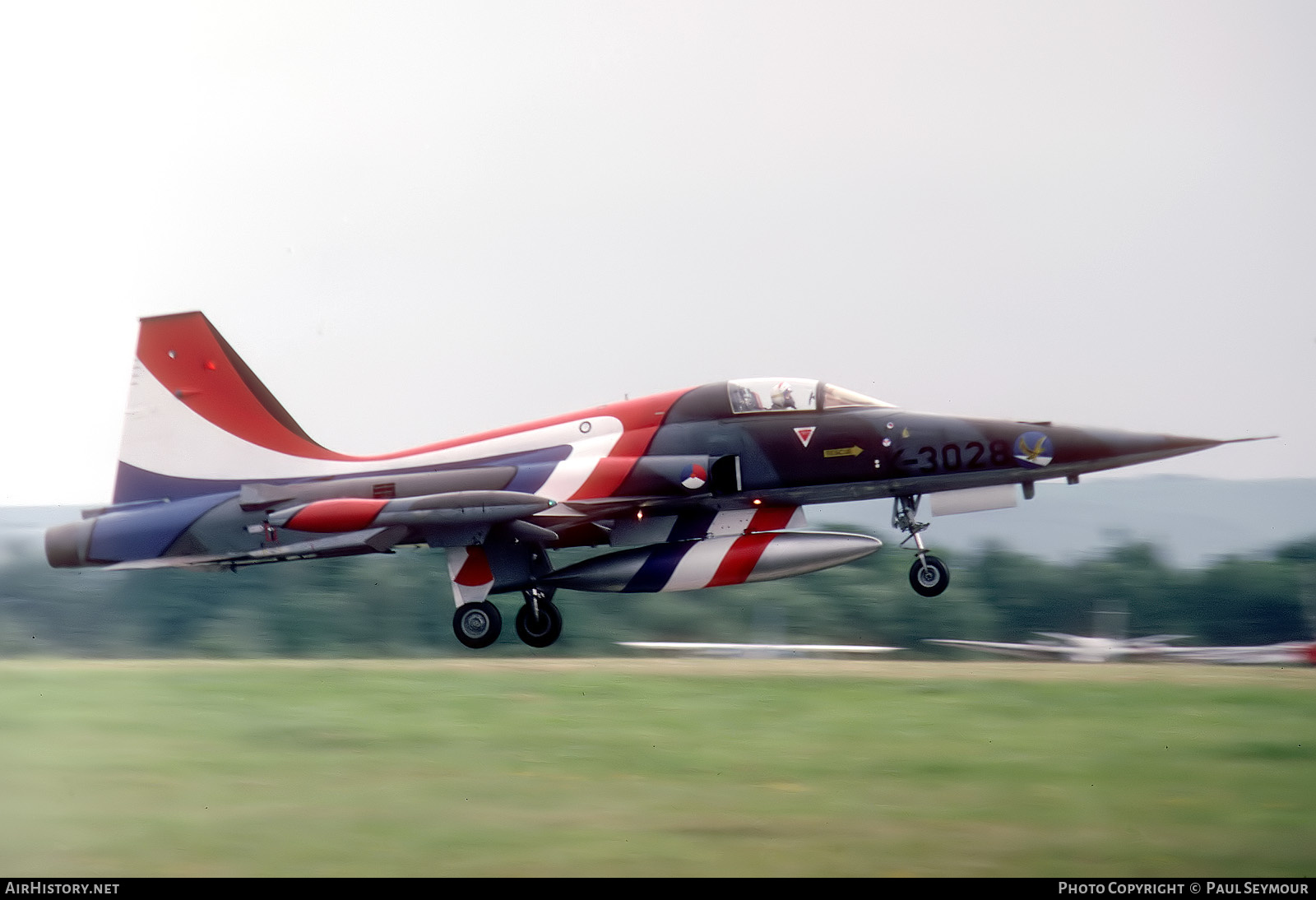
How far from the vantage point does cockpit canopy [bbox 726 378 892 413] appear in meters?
16.2

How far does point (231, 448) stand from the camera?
17156 mm

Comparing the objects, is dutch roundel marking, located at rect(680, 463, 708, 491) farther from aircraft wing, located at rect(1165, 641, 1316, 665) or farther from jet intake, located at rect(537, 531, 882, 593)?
aircraft wing, located at rect(1165, 641, 1316, 665)

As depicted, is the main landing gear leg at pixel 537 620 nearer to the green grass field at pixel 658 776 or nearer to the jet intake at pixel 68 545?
the green grass field at pixel 658 776

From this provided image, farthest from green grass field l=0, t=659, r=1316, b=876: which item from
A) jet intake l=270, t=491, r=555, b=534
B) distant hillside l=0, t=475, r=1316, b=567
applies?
distant hillside l=0, t=475, r=1316, b=567

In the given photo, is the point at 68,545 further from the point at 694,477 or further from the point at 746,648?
the point at 746,648

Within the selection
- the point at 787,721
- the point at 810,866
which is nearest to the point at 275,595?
the point at 787,721

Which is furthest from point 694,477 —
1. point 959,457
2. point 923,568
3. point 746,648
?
point 746,648

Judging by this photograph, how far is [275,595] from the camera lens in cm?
3369

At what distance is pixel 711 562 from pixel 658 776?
140 inches

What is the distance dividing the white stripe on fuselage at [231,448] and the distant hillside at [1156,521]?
51.9ft

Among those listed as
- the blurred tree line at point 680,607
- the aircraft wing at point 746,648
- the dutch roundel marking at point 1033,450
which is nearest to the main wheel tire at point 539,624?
the dutch roundel marking at point 1033,450

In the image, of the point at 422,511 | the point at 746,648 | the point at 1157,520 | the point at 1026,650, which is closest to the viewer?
the point at 422,511

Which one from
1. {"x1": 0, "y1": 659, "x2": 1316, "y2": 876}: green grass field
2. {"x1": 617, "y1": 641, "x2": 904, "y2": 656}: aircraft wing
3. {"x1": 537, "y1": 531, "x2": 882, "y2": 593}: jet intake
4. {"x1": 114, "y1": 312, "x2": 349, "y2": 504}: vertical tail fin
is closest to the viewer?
{"x1": 0, "y1": 659, "x2": 1316, "y2": 876}: green grass field

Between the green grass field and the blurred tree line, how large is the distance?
30.4 ft
